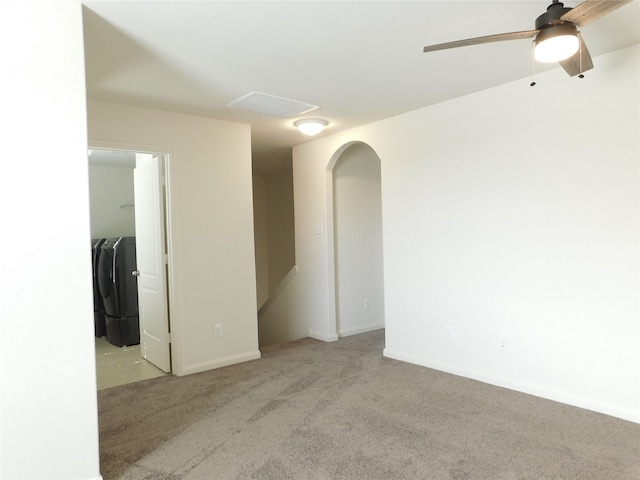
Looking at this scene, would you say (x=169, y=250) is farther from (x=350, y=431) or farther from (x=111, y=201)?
(x=111, y=201)

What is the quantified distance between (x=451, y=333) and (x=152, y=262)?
2870 millimetres

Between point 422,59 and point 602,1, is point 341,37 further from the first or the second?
point 602,1

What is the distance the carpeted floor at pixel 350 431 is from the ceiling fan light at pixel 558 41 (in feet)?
6.67

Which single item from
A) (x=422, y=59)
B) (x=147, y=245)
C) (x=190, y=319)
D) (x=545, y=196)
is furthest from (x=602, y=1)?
(x=147, y=245)

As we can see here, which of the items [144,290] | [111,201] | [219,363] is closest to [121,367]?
[144,290]

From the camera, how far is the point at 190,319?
399 centimetres

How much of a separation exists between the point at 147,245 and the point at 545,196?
11.7 ft

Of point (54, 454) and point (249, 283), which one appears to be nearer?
point (54, 454)

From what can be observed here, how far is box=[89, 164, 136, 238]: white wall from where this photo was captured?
239 inches

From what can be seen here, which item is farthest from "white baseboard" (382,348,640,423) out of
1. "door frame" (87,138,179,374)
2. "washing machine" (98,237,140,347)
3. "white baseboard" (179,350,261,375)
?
"washing machine" (98,237,140,347)

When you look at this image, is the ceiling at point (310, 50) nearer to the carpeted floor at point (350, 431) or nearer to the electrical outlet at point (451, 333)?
the electrical outlet at point (451, 333)

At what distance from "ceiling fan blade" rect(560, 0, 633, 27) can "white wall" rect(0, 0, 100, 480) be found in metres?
2.18

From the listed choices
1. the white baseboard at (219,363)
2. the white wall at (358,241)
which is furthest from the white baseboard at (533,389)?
the white baseboard at (219,363)

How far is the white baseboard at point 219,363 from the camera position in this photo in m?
3.95
